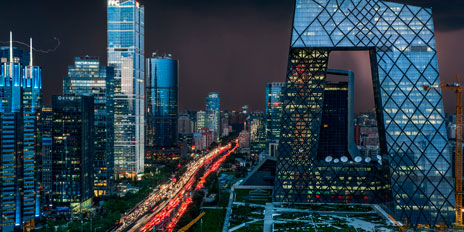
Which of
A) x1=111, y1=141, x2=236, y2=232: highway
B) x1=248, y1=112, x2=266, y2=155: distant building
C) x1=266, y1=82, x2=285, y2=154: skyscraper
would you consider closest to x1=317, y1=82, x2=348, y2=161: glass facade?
x1=111, y1=141, x2=236, y2=232: highway

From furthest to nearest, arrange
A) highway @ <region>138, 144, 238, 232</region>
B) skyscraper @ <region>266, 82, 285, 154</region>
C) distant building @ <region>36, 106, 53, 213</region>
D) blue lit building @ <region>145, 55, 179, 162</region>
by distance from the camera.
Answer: blue lit building @ <region>145, 55, 179, 162</region>, skyscraper @ <region>266, 82, 285, 154</region>, distant building @ <region>36, 106, 53, 213</region>, highway @ <region>138, 144, 238, 232</region>

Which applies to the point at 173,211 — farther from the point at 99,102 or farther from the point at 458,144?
the point at 458,144

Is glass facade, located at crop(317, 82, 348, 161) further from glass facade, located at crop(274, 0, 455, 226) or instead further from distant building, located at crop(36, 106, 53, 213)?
distant building, located at crop(36, 106, 53, 213)

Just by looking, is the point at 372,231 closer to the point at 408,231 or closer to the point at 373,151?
the point at 408,231

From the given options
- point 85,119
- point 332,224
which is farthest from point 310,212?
point 85,119

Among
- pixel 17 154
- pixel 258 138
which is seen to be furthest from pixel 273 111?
pixel 17 154

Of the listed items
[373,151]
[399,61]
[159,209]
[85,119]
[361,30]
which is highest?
[361,30]
